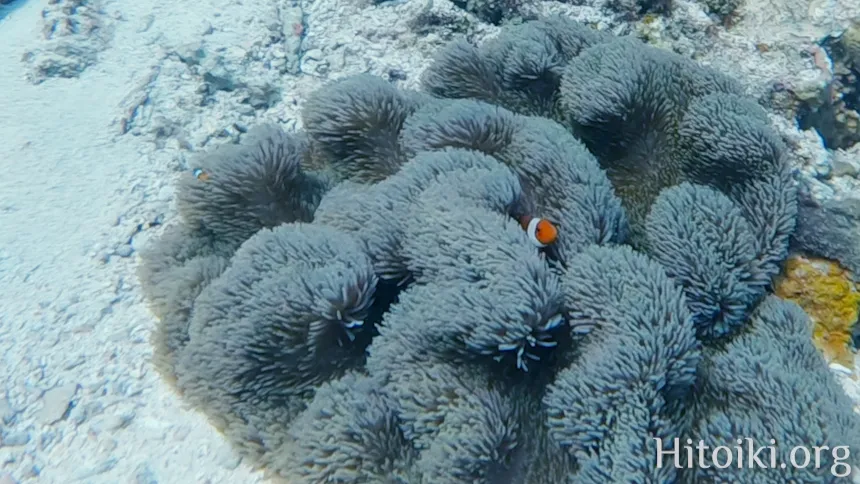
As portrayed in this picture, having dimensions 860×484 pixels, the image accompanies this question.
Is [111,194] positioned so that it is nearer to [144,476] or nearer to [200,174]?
[200,174]

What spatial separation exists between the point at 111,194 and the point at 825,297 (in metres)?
3.08

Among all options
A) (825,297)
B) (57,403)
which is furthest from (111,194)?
(825,297)

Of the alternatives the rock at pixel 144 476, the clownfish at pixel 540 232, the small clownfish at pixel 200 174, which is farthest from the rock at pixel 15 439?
the clownfish at pixel 540 232

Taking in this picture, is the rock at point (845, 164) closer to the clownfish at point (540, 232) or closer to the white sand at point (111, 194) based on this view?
the clownfish at point (540, 232)

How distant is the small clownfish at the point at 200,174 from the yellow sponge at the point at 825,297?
2227mm

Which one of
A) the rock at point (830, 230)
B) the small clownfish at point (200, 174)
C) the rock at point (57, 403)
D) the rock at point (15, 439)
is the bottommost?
the rock at point (57, 403)

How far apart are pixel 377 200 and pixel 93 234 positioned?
1.44 m

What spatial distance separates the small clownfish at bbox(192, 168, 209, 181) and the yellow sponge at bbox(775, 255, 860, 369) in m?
2.23

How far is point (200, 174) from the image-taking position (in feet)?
7.79

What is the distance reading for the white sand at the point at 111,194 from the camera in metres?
1.97

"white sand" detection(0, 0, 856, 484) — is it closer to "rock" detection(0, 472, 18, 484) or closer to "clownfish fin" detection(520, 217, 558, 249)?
"rock" detection(0, 472, 18, 484)

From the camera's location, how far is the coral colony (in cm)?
165

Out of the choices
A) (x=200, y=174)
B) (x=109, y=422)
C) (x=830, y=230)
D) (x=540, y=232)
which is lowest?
(x=109, y=422)

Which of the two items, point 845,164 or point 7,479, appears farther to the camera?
point 845,164
